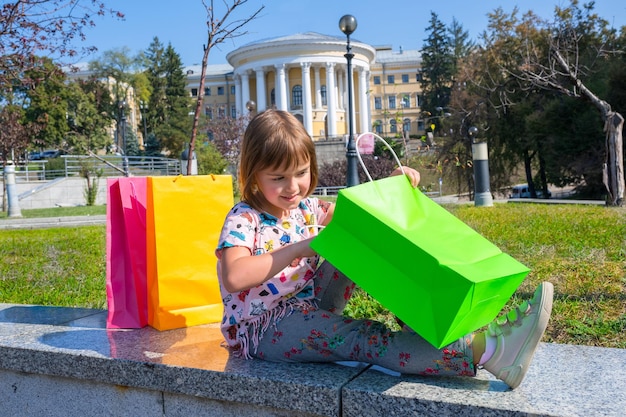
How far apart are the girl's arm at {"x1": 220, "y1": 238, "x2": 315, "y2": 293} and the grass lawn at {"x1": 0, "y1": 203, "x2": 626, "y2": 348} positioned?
1.24 meters

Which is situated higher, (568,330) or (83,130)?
(83,130)

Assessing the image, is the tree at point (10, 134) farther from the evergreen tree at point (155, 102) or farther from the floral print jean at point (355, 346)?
the evergreen tree at point (155, 102)

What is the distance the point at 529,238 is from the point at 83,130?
149ft

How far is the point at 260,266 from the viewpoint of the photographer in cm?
174

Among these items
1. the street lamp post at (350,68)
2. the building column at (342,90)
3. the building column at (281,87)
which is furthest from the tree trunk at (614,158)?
the building column at (342,90)

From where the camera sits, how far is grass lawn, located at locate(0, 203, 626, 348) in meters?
2.69

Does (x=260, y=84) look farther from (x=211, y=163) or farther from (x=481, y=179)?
(x=481, y=179)

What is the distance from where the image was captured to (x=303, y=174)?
6.25 feet

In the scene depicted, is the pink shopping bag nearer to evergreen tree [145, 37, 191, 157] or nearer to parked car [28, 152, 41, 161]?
parked car [28, 152, 41, 161]

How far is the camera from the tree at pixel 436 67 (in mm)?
58281

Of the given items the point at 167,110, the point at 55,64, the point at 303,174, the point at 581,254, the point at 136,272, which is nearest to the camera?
the point at 303,174

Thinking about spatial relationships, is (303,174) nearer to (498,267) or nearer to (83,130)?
(498,267)

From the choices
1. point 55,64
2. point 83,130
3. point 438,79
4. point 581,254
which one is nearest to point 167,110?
point 83,130

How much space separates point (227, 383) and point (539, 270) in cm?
258
